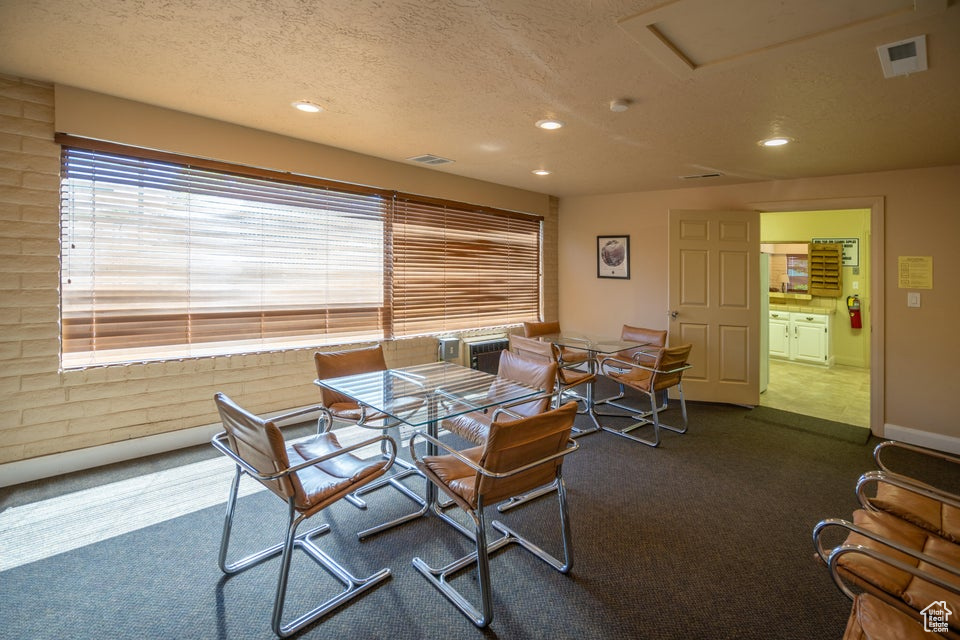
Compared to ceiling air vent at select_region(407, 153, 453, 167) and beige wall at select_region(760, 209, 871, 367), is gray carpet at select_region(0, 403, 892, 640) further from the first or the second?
beige wall at select_region(760, 209, 871, 367)

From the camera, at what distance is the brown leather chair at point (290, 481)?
1.68 metres

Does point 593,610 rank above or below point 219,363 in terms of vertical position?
below

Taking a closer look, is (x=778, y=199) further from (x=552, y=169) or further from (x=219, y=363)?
(x=219, y=363)

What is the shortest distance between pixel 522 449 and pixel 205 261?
9.73 ft

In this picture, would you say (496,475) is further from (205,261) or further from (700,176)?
(700,176)

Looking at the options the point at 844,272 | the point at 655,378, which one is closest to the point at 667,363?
the point at 655,378

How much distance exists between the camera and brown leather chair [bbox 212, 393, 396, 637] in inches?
66.0

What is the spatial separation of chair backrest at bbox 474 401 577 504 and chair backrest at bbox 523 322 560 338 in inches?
106

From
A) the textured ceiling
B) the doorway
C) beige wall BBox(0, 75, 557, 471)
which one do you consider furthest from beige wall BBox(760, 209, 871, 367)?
beige wall BBox(0, 75, 557, 471)

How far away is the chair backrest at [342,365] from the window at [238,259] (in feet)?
3.07

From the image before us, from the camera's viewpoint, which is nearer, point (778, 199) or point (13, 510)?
point (13, 510)

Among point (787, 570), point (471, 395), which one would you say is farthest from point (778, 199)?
point (471, 395)

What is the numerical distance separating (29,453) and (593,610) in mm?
3522

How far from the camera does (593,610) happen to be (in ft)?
6.06
